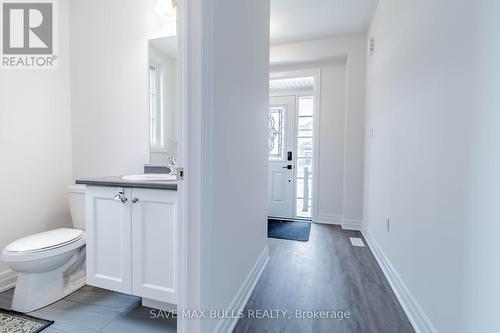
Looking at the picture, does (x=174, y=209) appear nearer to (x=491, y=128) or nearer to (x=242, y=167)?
(x=242, y=167)

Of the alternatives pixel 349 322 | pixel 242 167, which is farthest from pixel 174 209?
pixel 349 322

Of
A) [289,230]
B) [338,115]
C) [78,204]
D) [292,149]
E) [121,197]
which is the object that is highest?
[338,115]

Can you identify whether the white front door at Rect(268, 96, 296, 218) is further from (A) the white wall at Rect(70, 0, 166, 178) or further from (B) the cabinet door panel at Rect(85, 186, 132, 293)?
(B) the cabinet door panel at Rect(85, 186, 132, 293)

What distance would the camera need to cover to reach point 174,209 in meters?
1.35

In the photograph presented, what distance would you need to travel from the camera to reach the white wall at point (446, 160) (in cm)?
88

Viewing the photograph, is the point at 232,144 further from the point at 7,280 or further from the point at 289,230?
the point at 289,230

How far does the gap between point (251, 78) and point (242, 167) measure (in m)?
0.67

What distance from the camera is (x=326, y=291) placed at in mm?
1815

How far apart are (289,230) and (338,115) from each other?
73.4 inches

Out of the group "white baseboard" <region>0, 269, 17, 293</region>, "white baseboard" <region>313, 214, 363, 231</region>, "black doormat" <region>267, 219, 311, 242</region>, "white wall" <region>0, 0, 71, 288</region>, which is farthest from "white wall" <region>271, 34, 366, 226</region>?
"white baseboard" <region>0, 269, 17, 293</region>

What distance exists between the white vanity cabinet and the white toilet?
24cm

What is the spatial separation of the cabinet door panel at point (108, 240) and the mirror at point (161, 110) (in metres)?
0.74

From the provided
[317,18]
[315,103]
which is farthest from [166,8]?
[315,103]

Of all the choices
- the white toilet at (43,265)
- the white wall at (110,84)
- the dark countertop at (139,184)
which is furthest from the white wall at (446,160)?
the white toilet at (43,265)
